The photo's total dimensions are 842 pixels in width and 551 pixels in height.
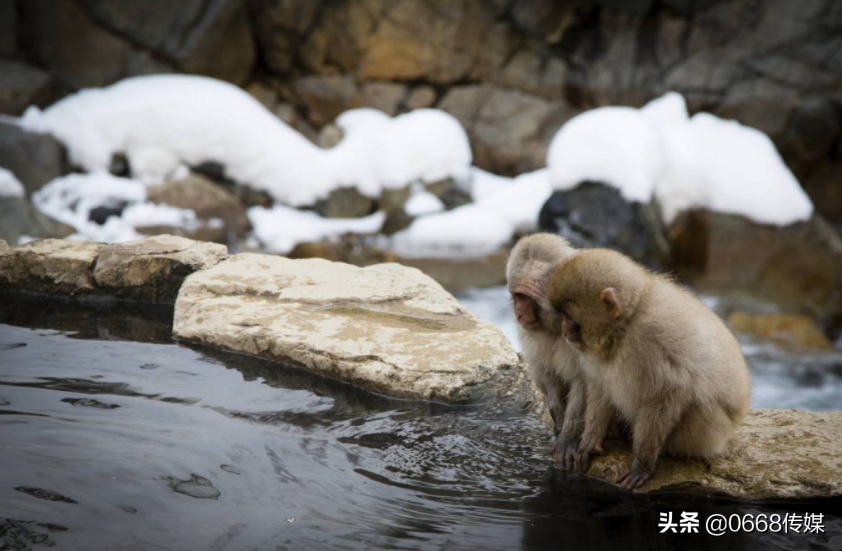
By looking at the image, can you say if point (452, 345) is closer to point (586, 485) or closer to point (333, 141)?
point (586, 485)

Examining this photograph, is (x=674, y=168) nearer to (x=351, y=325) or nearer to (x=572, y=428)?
(x=351, y=325)

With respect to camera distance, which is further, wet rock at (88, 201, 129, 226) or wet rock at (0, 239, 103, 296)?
wet rock at (88, 201, 129, 226)

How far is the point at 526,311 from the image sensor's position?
2.75 m

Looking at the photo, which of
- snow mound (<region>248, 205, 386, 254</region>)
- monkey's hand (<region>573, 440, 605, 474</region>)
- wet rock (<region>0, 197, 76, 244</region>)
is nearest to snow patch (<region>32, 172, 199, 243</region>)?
wet rock (<region>0, 197, 76, 244</region>)

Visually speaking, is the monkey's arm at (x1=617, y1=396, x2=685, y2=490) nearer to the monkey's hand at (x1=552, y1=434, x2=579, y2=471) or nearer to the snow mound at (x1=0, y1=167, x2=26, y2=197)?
the monkey's hand at (x1=552, y1=434, x2=579, y2=471)

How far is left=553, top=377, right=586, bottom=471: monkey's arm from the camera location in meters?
2.77

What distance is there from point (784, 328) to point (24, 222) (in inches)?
293

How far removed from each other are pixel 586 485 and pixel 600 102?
9.51 meters

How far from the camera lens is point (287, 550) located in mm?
2082

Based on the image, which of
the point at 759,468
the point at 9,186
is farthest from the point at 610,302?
the point at 9,186

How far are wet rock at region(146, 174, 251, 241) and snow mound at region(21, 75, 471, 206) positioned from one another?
556 mm

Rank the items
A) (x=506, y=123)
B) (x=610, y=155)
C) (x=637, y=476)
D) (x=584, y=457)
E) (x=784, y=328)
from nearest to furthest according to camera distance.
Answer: (x=637, y=476), (x=584, y=457), (x=784, y=328), (x=610, y=155), (x=506, y=123)

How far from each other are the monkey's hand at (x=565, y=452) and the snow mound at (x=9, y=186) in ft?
23.0

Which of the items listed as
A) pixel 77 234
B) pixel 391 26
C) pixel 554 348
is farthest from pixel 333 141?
pixel 554 348
